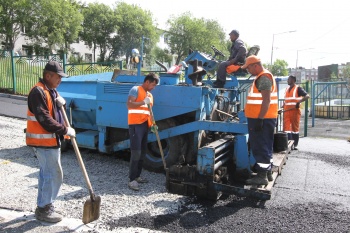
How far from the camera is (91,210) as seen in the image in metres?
3.36

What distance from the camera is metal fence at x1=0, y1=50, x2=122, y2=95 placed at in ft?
42.1

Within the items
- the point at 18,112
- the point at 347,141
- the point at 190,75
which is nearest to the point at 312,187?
the point at 190,75

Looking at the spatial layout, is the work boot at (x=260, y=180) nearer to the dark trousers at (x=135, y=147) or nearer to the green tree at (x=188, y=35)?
the dark trousers at (x=135, y=147)

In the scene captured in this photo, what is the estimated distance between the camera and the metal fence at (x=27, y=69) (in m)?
12.8

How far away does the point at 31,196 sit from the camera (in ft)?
13.7

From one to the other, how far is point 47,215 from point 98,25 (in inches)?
1653

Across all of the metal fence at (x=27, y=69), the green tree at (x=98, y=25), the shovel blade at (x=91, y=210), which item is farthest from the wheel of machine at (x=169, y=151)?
the green tree at (x=98, y=25)

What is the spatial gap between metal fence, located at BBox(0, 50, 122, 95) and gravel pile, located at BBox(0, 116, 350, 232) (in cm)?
777

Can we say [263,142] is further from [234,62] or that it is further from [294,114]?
[294,114]

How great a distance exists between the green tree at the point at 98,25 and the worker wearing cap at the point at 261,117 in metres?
41.4

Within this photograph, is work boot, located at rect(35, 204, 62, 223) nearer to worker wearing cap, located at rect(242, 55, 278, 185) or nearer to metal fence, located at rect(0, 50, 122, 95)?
worker wearing cap, located at rect(242, 55, 278, 185)

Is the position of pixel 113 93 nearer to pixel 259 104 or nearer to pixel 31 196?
pixel 31 196

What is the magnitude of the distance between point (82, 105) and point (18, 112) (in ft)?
17.3

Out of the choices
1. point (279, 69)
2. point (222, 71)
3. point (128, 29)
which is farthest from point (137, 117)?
point (279, 69)
